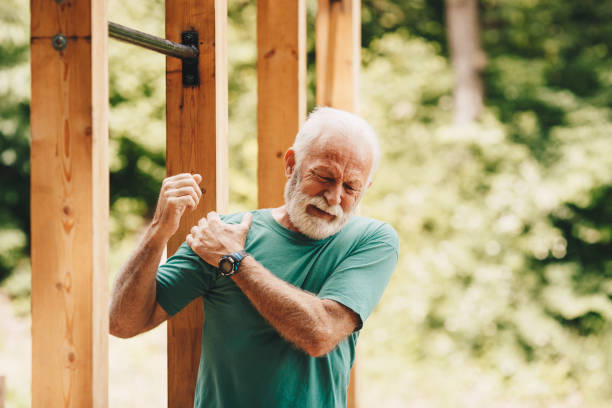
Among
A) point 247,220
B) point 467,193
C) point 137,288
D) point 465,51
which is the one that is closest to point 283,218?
point 247,220

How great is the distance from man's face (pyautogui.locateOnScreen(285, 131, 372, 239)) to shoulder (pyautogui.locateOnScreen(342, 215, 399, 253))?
0.15 feet

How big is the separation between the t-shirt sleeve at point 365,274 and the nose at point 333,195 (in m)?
0.14

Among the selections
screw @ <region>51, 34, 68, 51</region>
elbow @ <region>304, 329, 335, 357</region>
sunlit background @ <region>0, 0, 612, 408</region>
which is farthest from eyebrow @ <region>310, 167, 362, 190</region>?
sunlit background @ <region>0, 0, 612, 408</region>

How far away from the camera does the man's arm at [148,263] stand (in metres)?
1.53

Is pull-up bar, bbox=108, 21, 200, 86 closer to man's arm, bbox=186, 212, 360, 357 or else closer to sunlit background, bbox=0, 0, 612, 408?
man's arm, bbox=186, 212, 360, 357

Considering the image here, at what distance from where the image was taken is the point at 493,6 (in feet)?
22.3

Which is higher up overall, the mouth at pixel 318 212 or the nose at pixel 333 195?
the nose at pixel 333 195

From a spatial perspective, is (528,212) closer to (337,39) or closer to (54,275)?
(337,39)

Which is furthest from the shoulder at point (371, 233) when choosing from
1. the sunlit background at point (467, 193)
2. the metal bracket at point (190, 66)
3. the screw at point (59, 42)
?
the sunlit background at point (467, 193)

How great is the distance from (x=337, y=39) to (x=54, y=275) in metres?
1.77

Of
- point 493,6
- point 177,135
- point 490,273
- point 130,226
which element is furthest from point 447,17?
point 177,135

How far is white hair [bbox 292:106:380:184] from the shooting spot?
176 cm

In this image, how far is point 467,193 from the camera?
5.86 metres

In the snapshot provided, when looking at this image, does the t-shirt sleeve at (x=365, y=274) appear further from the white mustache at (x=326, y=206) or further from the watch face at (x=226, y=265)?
the watch face at (x=226, y=265)
